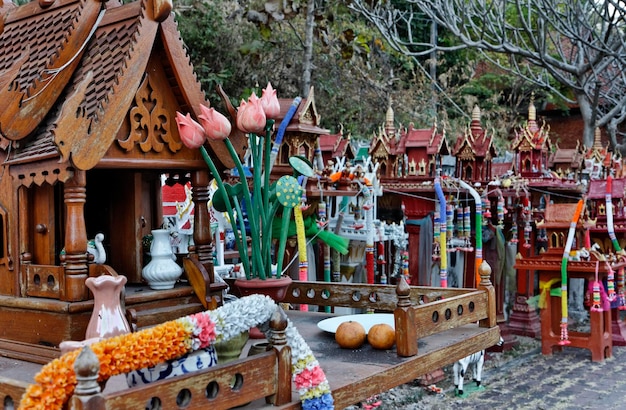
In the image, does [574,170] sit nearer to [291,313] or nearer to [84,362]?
[291,313]

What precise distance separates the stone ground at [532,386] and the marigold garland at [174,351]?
4.07 meters

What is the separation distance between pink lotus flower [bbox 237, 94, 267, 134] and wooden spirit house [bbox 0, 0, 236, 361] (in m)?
0.27

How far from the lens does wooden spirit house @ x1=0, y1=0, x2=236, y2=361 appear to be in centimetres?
249

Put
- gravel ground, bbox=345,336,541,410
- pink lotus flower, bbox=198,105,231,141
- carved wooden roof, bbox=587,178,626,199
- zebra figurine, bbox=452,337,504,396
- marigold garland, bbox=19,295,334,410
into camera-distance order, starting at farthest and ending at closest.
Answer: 1. carved wooden roof, bbox=587,178,626,199
2. zebra figurine, bbox=452,337,504,396
3. gravel ground, bbox=345,336,541,410
4. pink lotus flower, bbox=198,105,231,141
5. marigold garland, bbox=19,295,334,410

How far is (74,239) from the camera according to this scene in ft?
8.13

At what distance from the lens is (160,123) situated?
284 cm

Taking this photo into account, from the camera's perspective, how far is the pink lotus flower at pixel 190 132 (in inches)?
105

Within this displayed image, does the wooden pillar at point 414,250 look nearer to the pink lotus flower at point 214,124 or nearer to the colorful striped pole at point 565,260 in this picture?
the colorful striped pole at point 565,260

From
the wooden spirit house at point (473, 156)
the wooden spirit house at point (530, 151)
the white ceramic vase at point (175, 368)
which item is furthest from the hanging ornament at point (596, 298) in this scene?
the white ceramic vase at point (175, 368)

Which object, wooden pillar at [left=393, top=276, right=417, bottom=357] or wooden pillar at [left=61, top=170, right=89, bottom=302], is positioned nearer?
wooden pillar at [left=61, top=170, right=89, bottom=302]

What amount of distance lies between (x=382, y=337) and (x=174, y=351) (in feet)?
3.47

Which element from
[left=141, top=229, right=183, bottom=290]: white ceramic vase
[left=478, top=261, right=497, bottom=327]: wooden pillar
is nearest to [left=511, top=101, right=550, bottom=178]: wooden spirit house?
[left=478, top=261, right=497, bottom=327]: wooden pillar

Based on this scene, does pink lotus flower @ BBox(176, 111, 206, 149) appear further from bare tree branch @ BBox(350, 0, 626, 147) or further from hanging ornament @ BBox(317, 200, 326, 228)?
bare tree branch @ BBox(350, 0, 626, 147)

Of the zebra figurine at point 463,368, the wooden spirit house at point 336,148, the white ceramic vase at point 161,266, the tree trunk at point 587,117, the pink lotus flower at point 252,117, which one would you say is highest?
the tree trunk at point 587,117
